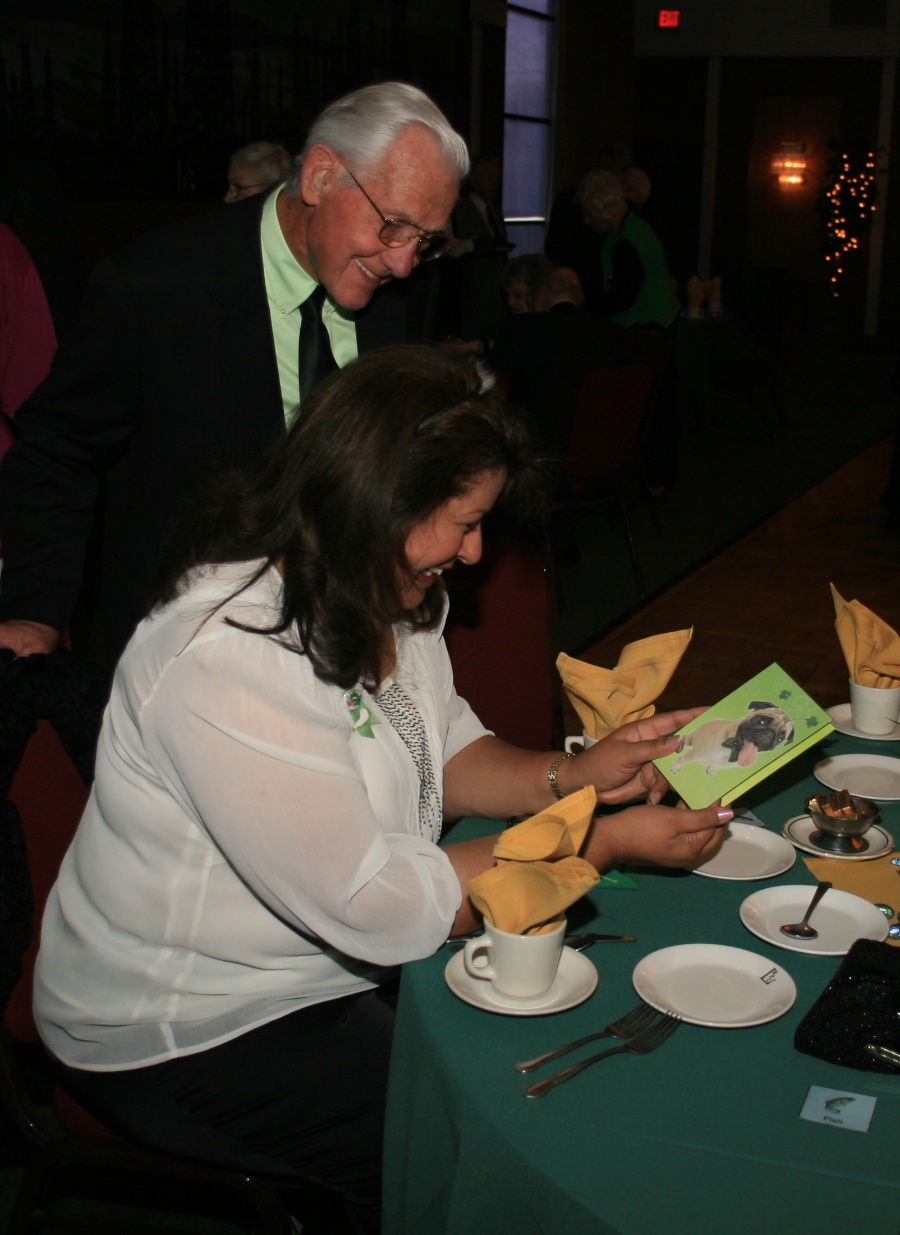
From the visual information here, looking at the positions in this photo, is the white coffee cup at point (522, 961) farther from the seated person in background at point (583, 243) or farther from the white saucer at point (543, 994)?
the seated person in background at point (583, 243)

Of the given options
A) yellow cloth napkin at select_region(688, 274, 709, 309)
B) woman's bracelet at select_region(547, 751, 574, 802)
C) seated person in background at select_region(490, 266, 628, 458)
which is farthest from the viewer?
yellow cloth napkin at select_region(688, 274, 709, 309)

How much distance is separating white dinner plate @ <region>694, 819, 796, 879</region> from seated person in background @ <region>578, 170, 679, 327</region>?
Answer: 18.8 ft

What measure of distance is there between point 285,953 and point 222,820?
235 millimetres

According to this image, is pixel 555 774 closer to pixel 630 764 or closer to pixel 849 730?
pixel 630 764

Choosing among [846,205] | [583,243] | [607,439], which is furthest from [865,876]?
[846,205]

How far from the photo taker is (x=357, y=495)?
4.23 feet

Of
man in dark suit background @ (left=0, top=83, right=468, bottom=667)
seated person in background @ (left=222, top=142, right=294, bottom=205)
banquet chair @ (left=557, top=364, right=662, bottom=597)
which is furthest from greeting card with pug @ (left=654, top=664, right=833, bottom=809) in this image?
banquet chair @ (left=557, top=364, right=662, bottom=597)

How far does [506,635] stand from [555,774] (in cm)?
55

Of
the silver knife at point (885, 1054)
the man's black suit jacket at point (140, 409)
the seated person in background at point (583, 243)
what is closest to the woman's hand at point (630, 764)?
the silver knife at point (885, 1054)

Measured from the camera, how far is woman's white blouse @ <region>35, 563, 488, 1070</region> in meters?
1.23

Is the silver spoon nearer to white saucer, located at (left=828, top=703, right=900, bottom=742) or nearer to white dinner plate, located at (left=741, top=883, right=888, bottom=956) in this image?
white dinner plate, located at (left=741, top=883, right=888, bottom=956)

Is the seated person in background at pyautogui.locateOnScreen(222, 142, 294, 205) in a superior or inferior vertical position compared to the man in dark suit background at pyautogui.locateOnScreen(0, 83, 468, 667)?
superior

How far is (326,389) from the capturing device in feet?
4.44

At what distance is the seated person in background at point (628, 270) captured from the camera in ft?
22.8
